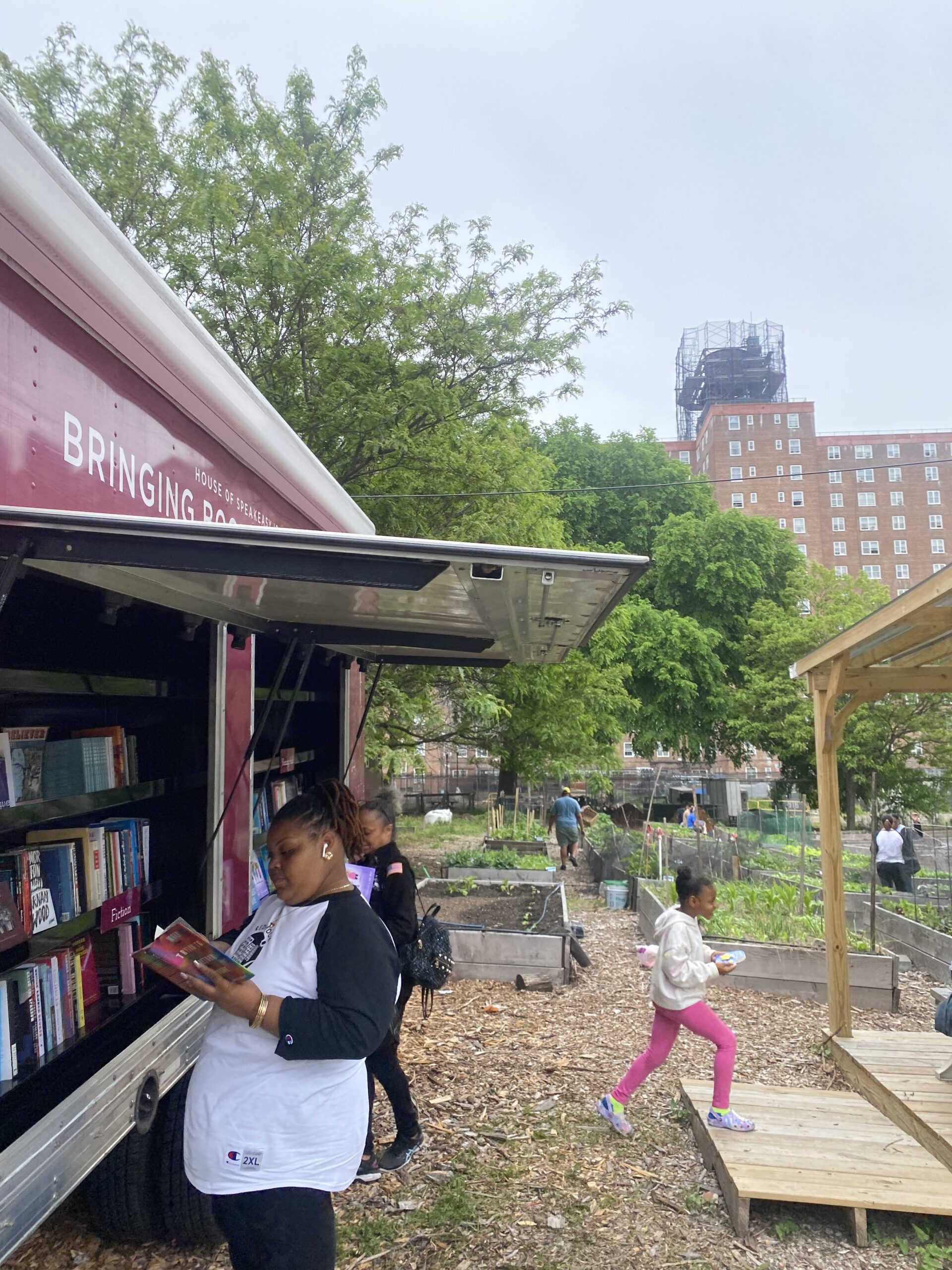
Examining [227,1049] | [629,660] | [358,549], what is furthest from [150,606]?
[629,660]

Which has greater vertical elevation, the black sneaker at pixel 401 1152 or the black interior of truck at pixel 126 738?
the black interior of truck at pixel 126 738

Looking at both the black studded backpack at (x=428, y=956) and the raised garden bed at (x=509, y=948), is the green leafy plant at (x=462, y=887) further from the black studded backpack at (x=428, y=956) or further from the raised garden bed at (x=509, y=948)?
the black studded backpack at (x=428, y=956)

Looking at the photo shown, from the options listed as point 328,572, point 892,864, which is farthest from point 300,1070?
point 892,864

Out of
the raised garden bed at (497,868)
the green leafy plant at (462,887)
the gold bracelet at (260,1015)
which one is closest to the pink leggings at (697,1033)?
the gold bracelet at (260,1015)

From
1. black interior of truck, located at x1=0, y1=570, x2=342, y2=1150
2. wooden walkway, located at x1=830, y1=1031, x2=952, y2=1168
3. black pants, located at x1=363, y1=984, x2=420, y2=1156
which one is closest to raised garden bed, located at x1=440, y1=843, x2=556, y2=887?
wooden walkway, located at x1=830, y1=1031, x2=952, y2=1168

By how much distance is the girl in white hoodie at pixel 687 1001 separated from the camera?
445 cm

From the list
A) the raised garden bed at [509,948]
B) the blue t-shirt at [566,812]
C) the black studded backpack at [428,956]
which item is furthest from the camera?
the blue t-shirt at [566,812]

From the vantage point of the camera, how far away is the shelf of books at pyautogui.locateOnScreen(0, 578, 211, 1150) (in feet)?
9.61

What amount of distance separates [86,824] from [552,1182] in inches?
107

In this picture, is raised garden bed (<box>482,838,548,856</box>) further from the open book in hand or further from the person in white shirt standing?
the open book in hand

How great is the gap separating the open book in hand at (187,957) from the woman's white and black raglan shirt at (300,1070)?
0.11 meters

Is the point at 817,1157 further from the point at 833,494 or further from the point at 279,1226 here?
the point at 833,494

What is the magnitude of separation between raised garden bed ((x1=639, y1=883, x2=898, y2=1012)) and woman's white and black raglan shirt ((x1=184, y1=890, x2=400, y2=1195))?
651 cm

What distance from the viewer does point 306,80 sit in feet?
44.5
